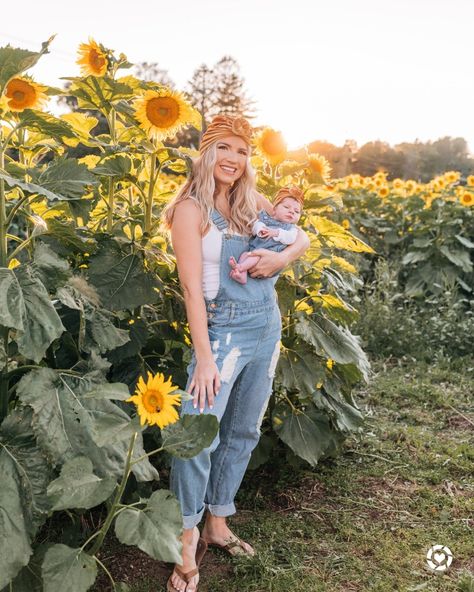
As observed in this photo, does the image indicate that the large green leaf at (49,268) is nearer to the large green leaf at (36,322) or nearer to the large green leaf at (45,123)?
the large green leaf at (36,322)

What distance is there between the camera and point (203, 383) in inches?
91.9

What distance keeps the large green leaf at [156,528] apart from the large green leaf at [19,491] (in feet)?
0.79

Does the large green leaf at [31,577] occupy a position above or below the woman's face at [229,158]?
below

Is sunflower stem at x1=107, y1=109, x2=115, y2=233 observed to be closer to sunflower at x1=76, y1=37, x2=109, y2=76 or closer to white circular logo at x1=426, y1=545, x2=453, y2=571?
sunflower at x1=76, y1=37, x2=109, y2=76

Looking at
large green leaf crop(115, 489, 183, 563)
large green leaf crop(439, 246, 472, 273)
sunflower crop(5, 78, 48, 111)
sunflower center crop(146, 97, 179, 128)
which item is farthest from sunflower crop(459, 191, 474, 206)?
large green leaf crop(115, 489, 183, 563)

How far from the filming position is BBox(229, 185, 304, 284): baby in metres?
2.38

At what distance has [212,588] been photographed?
251 cm

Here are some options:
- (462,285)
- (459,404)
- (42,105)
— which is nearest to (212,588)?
(42,105)

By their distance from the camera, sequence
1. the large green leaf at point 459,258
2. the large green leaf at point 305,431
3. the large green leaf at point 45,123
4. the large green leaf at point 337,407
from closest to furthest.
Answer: the large green leaf at point 45,123 < the large green leaf at point 305,431 < the large green leaf at point 337,407 < the large green leaf at point 459,258

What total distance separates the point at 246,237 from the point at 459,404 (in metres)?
2.50

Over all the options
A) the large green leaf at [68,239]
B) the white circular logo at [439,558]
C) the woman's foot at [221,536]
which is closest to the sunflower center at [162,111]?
the large green leaf at [68,239]

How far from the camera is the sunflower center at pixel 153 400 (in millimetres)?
1837

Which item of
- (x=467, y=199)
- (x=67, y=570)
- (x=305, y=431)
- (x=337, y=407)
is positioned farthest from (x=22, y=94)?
(x=467, y=199)

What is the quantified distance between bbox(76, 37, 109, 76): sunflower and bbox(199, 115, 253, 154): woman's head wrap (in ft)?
1.40
